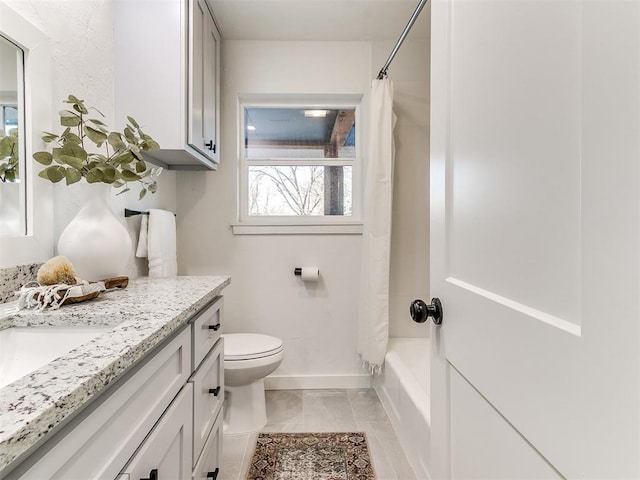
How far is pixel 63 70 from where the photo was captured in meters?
1.19

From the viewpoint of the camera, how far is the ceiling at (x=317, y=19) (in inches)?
74.9

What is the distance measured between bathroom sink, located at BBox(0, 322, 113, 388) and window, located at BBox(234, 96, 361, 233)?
1619mm

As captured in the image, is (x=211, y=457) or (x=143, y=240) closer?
(x=211, y=457)

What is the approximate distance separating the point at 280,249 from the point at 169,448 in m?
1.59

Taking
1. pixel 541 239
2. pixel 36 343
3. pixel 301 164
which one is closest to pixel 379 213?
pixel 301 164

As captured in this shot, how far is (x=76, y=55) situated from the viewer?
49.9 inches

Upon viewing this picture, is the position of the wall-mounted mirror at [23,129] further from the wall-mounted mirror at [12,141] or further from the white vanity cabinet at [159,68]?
the white vanity cabinet at [159,68]

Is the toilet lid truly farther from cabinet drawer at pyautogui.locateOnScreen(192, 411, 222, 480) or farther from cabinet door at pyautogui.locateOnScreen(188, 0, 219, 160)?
cabinet door at pyautogui.locateOnScreen(188, 0, 219, 160)

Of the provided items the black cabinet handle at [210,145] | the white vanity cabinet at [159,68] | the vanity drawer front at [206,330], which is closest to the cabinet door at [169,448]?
the vanity drawer front at [206,330]

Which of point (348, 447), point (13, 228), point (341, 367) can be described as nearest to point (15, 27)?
point (13, 228)

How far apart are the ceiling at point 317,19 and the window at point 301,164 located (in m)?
0.44

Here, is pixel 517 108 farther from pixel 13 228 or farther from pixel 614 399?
pixel 13 228

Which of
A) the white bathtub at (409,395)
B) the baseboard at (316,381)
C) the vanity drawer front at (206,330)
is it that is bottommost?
the baseboard at (316,381)

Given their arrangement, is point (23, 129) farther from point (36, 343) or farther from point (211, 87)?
point (211, 87)
